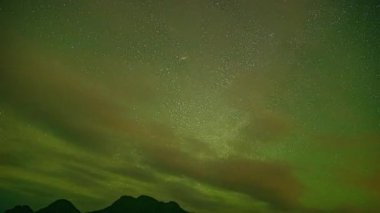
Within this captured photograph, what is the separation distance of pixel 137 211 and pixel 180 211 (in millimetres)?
31299

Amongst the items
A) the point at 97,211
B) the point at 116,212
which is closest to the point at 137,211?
the point at 116,212

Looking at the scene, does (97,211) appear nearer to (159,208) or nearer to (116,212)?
(116,212)

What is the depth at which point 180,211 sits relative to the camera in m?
190

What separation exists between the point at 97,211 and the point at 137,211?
26.4 metres

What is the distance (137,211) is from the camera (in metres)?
200

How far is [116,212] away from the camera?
19625 cm

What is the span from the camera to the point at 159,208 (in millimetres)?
193500

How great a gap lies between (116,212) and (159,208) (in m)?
29.2

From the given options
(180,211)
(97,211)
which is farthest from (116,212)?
(180,211)

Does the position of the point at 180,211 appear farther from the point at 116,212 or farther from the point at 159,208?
the point at 116,212

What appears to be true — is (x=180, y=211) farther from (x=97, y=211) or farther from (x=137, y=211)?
(x=97, y=211)

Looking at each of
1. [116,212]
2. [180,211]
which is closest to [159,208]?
[180,211]

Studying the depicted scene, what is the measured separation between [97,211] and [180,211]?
53025 mm

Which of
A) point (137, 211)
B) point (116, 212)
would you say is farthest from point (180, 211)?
point (116, 212)
